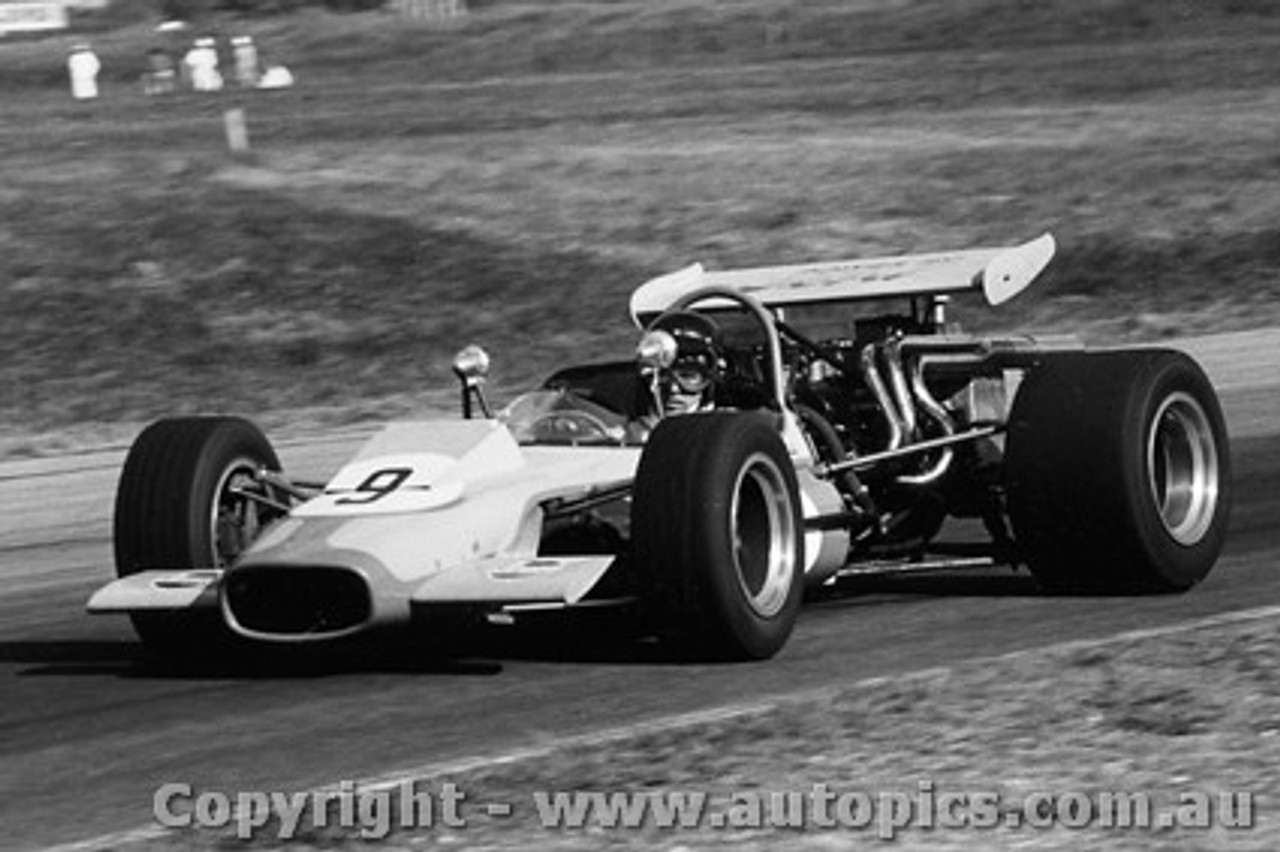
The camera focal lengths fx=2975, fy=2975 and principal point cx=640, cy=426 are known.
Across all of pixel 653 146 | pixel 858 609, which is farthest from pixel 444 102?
pixel 858 609

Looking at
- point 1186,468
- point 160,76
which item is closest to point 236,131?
point 160,76

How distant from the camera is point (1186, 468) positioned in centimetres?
1012

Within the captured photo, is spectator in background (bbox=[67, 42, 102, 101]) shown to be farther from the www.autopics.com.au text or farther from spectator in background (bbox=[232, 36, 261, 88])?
the www.autopics.com.au text

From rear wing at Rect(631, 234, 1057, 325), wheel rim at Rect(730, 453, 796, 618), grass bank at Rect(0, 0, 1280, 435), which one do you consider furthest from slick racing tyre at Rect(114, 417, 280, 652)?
grass bank at Rect(0, 0, 1280, 435)

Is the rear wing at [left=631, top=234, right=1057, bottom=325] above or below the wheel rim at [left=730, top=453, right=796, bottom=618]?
above

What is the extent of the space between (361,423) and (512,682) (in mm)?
8740

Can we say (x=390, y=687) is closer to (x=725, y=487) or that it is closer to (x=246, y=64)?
(x=725, y=487)

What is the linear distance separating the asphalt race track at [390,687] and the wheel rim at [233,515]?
0.45m

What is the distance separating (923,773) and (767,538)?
6.80ft

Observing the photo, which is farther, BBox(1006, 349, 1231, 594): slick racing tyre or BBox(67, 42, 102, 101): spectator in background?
BBox(67, 42, 102, 101): spectator in background

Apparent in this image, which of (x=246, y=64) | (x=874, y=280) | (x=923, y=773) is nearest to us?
(x=923, y=773)

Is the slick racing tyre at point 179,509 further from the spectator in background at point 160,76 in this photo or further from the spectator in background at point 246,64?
the spectator in background at point 246,64

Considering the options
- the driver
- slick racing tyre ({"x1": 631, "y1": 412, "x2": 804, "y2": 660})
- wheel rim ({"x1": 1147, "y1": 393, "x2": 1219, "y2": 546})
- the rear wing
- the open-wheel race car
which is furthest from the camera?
the rear wing

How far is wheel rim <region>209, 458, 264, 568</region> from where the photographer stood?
9.46 metres
